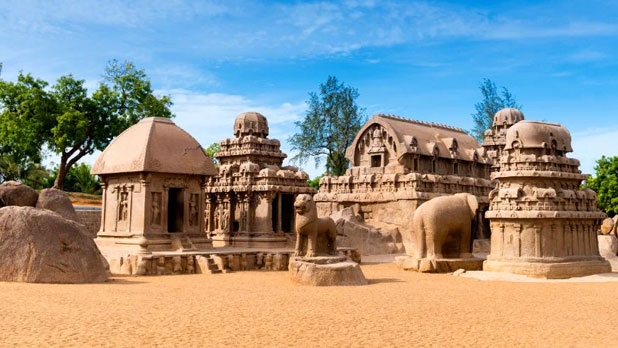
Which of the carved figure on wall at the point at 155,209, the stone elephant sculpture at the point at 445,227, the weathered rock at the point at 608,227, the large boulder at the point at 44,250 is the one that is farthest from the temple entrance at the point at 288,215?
the weathered rock at the point at 608,227

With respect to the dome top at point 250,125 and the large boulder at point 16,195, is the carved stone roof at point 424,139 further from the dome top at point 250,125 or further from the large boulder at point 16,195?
the large boulder at point 16,195

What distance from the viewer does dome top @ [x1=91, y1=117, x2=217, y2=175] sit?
19.9m

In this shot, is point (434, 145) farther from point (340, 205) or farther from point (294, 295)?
point (294, 295)

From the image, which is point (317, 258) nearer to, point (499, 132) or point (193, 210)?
point (193, 210)

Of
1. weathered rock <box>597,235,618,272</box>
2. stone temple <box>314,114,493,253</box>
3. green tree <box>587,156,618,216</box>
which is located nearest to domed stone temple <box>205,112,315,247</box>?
stone temple <box>314,114,493,253</box>

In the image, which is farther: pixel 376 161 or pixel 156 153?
pixel 376 161

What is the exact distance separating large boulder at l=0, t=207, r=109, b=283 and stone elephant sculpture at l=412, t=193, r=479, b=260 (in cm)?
991

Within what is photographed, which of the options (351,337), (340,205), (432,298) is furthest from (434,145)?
(351,337)

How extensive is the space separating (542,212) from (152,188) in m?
12.2

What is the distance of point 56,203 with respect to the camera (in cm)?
2003

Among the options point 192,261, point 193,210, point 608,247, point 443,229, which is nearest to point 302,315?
point 192,261

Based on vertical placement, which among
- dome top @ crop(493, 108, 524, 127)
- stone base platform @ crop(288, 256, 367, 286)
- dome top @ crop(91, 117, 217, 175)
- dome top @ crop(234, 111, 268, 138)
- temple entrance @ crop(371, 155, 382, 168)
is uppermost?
dome top @ crop(493, 108, 524, 127)

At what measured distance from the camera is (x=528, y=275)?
17.0 metres

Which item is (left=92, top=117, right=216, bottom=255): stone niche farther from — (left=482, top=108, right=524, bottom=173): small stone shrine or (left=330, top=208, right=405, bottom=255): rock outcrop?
(left=482, top=108, right=524, bottom=173): small stone shrine
